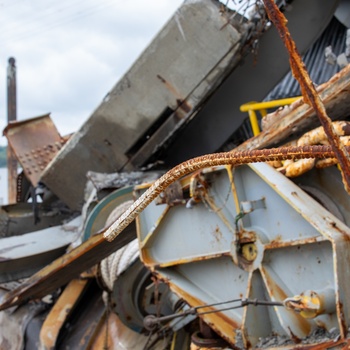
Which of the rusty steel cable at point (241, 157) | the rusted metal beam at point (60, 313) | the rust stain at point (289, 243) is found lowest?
the rusted metal beam at point (60, 313)

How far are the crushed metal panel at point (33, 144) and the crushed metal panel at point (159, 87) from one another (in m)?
0.76

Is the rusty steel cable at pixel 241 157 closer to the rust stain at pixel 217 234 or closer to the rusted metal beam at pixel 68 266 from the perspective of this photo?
the rust stain at pixel 217 234

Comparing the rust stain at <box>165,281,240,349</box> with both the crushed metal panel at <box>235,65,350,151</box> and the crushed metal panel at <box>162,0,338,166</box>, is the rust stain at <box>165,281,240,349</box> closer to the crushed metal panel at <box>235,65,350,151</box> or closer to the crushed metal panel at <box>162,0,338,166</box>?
the crushed metal panel at <box>235,65,350,151</box>

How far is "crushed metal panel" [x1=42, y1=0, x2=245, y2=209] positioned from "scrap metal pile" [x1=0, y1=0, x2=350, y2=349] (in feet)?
0.04

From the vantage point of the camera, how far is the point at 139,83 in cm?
562

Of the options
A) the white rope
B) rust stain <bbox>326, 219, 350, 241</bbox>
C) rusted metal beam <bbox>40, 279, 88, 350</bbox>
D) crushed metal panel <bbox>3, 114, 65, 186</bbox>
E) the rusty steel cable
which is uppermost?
crushed metal panel <bbox>3, 114, 65, 186</bbox>

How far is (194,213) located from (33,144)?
4.35 metres

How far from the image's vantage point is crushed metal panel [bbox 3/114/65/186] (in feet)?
23.0

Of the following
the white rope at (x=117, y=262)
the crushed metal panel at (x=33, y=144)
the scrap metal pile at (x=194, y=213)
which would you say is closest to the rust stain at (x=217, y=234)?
the scrap metal pile at (x=194, y=213)

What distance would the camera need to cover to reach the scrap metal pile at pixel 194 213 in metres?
2.45

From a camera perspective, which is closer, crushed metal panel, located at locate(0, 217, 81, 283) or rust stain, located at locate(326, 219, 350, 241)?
rust stain, located at locate(326, 219, 350, 241)

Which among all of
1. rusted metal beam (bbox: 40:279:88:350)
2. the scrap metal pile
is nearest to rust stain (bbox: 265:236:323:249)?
the scrap metal pile

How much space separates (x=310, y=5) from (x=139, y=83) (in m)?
1.72

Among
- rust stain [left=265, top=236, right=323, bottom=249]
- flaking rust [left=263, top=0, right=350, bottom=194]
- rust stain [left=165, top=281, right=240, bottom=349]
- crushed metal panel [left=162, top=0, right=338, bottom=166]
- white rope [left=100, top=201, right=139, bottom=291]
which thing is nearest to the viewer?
flaking rust [left=263, top=0, right=350, bottom=194]
